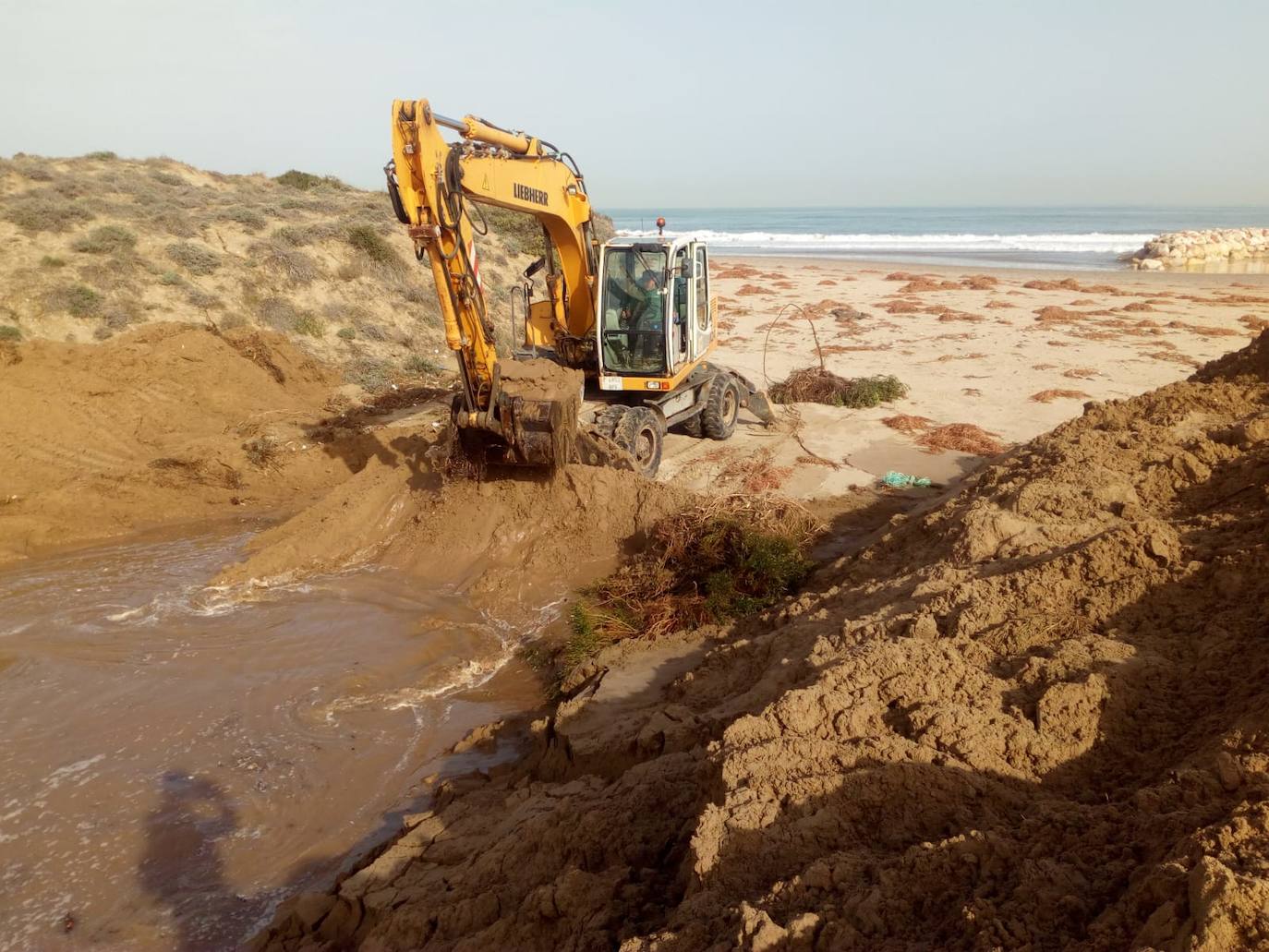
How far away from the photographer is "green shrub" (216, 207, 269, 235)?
1927 cm

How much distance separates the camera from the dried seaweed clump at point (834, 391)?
13.7 meters

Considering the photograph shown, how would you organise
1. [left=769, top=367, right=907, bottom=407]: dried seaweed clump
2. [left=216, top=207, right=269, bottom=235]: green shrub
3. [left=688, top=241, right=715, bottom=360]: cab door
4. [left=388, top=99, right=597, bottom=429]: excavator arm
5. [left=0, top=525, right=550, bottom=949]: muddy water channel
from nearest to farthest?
[left=0, top=525, right=550, bottom=949]: muddy water channel → [left=388, top=99, right=597, bottom=429]: excavator arm → [left=688, top=241, right=715, bottom=360]: cab door → [left=769, top=367, right=907, bottom=407]: dried seaweed clump → [left=216, top=207, right=269, bottom=235]: green shrub

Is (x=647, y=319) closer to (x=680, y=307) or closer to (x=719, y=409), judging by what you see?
(x=680, y=307)

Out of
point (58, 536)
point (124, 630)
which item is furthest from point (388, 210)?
point (124, 630)

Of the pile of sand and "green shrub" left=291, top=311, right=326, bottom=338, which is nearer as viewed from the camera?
the pile of sand

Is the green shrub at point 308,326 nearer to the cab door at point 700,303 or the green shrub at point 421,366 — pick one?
the green shrub at point 421,366

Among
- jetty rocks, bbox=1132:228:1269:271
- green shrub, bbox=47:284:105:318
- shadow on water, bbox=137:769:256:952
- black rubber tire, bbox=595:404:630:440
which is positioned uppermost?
jetty rocks, bbox=1132:228:1269:271

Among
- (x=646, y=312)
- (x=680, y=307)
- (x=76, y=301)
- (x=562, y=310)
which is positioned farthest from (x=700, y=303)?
(x=76, y=301)

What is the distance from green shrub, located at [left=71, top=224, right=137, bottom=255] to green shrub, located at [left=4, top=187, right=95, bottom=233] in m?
0.52

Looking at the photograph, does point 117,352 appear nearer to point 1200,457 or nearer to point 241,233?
point 241,233

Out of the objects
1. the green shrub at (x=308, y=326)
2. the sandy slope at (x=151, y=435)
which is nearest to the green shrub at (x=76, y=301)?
the sandy slope at (x=151, y=435)

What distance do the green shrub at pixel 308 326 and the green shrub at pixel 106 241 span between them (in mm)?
3818

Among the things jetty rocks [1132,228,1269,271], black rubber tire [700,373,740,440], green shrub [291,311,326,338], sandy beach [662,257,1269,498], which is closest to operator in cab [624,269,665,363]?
sandy beach [662,257,1269,498]

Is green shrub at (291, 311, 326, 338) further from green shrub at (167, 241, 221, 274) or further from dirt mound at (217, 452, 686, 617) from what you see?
dirt mound at (217, 452, 686, 617)
